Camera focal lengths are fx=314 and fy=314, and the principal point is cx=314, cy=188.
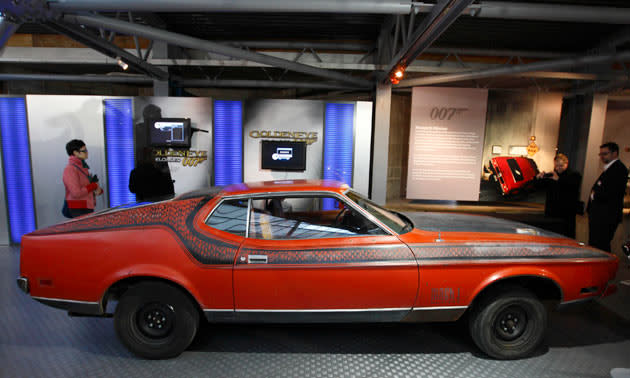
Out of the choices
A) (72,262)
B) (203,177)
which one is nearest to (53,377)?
(72,262)

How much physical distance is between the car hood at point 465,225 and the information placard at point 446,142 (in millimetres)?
3566

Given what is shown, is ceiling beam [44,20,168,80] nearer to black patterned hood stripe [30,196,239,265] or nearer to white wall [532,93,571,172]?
black patterned hood stripe [30,196,239,265]

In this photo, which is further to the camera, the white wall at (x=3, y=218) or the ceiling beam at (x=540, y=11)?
the white wall at (x=3, y=218)

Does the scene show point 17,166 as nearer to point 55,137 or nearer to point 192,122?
point 55,137

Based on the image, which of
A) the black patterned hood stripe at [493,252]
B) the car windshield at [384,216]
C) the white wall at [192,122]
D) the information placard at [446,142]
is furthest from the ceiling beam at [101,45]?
the information placard at [446,142]

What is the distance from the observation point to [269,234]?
91.9 inches

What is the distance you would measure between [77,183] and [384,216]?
3.83 m

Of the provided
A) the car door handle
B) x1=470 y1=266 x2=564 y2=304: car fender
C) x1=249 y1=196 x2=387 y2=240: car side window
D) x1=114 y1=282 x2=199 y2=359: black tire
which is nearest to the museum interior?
x1=114 y1=282 x2=199 y2=359: black tire

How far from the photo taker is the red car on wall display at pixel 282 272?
7.33 feet

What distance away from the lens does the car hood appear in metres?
2.59

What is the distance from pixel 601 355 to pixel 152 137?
20.3 feet

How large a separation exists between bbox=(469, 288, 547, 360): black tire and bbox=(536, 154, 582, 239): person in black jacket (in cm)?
259

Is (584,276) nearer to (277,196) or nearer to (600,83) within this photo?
(277,196)

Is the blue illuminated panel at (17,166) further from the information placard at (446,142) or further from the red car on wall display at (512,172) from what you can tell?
the red car on wall display at (512,172)
